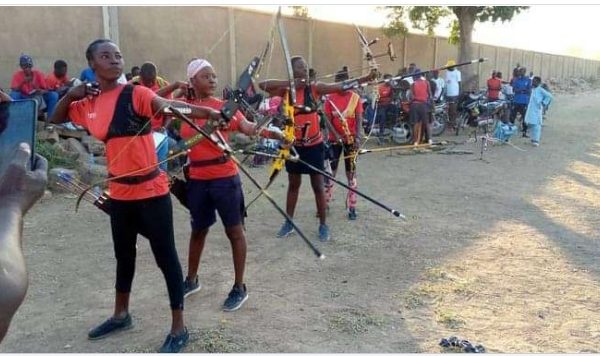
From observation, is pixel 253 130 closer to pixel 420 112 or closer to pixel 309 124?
pixel 309 124

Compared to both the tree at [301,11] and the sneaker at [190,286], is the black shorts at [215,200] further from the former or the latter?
the tree at [301,11]

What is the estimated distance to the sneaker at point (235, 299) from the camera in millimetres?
3945

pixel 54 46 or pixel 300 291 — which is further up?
pixel 54 46

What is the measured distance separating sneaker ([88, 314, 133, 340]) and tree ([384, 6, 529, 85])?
14992mm

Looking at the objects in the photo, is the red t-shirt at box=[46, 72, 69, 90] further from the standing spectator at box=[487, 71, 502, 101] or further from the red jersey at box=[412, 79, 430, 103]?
the standing spectator at box=[487, 71, 502, 101]

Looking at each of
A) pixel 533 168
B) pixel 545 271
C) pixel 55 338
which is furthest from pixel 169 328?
pixel 533 168

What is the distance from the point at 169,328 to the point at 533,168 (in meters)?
7.97

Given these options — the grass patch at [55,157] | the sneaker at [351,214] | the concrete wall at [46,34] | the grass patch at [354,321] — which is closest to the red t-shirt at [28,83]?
the concrete wall at [46,34]

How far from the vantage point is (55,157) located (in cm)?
829

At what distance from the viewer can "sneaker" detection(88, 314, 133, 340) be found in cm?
357

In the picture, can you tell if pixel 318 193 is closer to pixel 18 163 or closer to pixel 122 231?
pixel 122 231

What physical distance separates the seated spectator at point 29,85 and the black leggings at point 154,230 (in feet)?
21.0

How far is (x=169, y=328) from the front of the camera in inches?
145

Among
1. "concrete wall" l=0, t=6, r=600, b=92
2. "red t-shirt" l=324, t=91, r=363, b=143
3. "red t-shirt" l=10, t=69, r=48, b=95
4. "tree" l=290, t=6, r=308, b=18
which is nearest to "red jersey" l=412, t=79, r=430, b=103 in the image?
"concrete wall" l=0, t=6, r=600, b=92
